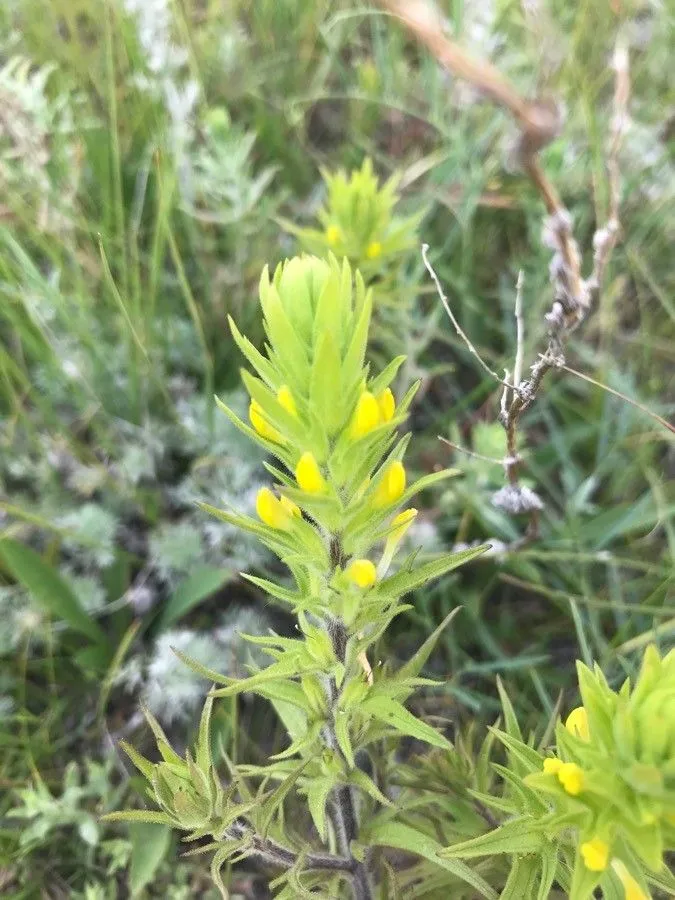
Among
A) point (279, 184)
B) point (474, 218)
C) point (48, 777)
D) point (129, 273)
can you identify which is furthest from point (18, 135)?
point (48, 777)

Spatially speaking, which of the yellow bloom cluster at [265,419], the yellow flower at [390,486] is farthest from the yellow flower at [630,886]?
the yellow bloom cluster at [265,419]

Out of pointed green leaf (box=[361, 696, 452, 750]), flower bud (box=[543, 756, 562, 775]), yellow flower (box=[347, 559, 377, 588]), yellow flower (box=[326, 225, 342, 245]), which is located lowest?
pointed green leaf (box=[361, 696, 452, 750])

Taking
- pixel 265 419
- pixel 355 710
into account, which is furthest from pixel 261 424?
pixel 355 710

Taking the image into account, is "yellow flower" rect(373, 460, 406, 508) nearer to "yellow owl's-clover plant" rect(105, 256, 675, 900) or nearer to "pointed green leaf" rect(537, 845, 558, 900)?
"yellow owl's-clover plant" rect(105, 256, 675, 900)

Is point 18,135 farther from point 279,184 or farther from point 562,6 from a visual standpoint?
point 562,6

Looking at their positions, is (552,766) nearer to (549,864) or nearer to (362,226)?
(549,864)

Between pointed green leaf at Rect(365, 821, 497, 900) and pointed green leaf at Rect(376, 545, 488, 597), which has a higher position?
pointed green leaf at Rect(376, 545, 488, 597)

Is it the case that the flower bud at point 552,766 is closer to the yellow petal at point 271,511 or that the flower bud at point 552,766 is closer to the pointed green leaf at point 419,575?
the pointed green leaf at point 419,575

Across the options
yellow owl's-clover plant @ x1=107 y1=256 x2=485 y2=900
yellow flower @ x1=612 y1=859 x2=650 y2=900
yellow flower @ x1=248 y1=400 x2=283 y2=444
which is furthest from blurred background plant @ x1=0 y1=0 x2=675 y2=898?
yellow flower @ x1=248 y1=400 x2=283 y2=444
